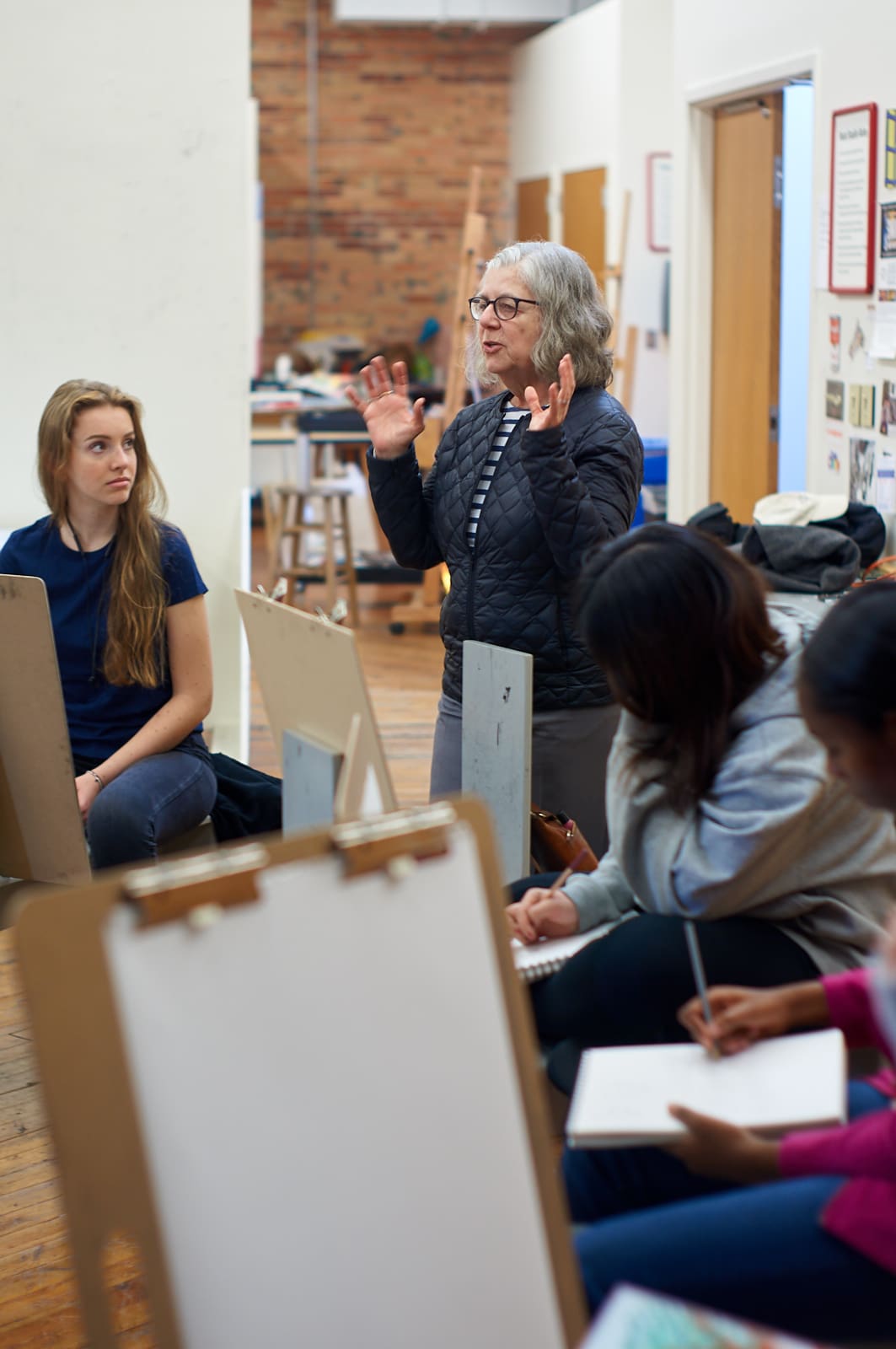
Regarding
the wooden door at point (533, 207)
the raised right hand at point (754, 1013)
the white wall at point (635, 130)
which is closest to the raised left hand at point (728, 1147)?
the raised right hand at point (754, 1013)

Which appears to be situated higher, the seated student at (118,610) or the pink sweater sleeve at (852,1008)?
the seated student at (118,610)

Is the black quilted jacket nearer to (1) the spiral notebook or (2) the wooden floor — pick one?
(1) the spiral notebook

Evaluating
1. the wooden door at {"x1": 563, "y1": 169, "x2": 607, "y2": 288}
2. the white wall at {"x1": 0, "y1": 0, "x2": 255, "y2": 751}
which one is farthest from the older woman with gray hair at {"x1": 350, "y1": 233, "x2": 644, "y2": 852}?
the wooden door at {"x1": 563, "y1": 169, "x2": 607, "y2": 288}

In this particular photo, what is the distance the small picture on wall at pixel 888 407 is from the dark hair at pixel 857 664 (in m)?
2.88

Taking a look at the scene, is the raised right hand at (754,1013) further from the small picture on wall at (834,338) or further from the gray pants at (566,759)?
the small picture on wall at (834,338)

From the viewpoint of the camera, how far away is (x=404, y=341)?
11.4 metres

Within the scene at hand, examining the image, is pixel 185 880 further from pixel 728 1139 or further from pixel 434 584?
pixel 434 584

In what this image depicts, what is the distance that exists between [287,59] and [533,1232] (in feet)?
36.2

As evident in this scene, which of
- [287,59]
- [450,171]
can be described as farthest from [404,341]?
[287,59]

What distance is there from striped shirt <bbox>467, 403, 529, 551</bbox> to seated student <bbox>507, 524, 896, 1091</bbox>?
2.48ft

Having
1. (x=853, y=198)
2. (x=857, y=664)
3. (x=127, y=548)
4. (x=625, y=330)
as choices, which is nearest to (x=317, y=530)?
(x=625, y=330)

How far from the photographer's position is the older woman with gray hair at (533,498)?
241cm

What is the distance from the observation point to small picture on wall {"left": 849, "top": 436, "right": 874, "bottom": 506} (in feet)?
13.9

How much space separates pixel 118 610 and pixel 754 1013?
5.22 ft
